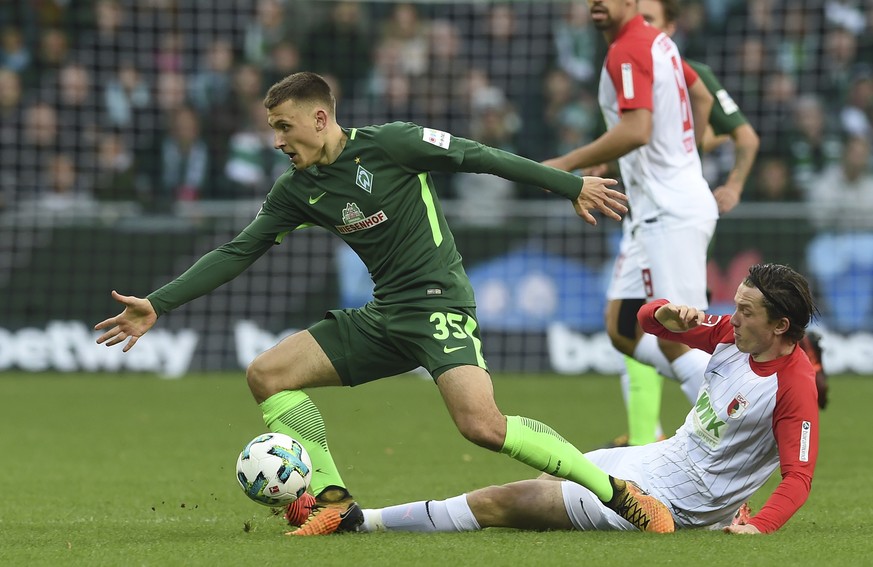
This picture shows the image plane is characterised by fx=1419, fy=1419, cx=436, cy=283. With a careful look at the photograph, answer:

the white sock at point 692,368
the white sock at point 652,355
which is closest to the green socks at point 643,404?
the white sock at point 652,355

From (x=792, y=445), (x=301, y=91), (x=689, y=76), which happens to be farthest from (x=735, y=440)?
(x=689, y=76)

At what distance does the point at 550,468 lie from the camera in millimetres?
5445

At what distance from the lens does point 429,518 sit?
5645mm

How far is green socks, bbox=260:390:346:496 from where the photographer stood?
5.94 meters

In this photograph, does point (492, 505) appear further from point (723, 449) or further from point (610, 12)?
point (610, 12)

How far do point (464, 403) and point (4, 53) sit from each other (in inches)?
466

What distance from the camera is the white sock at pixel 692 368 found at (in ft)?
23.5

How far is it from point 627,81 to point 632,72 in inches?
2.0

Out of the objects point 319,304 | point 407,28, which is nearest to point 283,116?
point 319,304

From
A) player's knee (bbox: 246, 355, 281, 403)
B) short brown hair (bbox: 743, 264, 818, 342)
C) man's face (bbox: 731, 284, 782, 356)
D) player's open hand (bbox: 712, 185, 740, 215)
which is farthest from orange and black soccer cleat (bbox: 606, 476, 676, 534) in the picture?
player's open hand (bbox: 712, 185, 740, 215)

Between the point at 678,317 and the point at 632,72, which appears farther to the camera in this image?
the point at 632,72

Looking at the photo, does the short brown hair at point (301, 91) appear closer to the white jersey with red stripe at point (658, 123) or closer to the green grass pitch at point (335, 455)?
the green grass pitch at point (335, 455)

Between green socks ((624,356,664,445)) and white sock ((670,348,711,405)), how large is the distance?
0.45 meters

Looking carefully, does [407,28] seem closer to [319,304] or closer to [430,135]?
[319,304]
